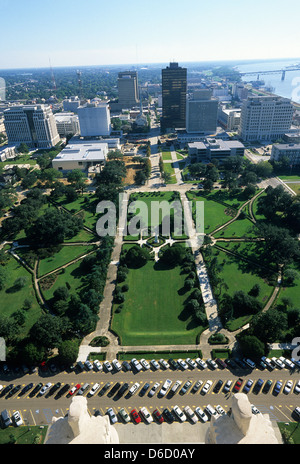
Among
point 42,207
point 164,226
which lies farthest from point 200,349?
point 42,207

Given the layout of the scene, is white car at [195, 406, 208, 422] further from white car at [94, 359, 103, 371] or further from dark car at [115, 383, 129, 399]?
white car at [94, 359, 103, 371]

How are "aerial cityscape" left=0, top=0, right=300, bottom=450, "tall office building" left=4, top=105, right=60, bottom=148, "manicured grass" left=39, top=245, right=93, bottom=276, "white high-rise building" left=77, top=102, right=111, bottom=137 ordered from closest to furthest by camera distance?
"aerial cityscape" left=0, top=0, right=300, bottom=450
"manicured grass" left=39, top=245, right=93, bottom=276
"tall office building" left=4, top=105, right=60, bottom=148
"white high-rise building" left=77, top=102, right=111, bottom=137

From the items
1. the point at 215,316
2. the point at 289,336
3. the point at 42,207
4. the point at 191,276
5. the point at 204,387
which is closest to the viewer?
the point at 204,387

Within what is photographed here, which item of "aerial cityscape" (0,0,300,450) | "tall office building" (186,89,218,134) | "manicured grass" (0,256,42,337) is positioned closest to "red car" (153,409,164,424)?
"aerial cityscape" (0,0,300,450)

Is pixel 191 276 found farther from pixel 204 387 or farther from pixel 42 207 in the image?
pixel 42 207

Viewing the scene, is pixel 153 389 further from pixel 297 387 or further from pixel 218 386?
pixel 297 387

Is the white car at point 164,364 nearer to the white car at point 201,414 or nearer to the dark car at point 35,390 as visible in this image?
the white car at point 201,414
